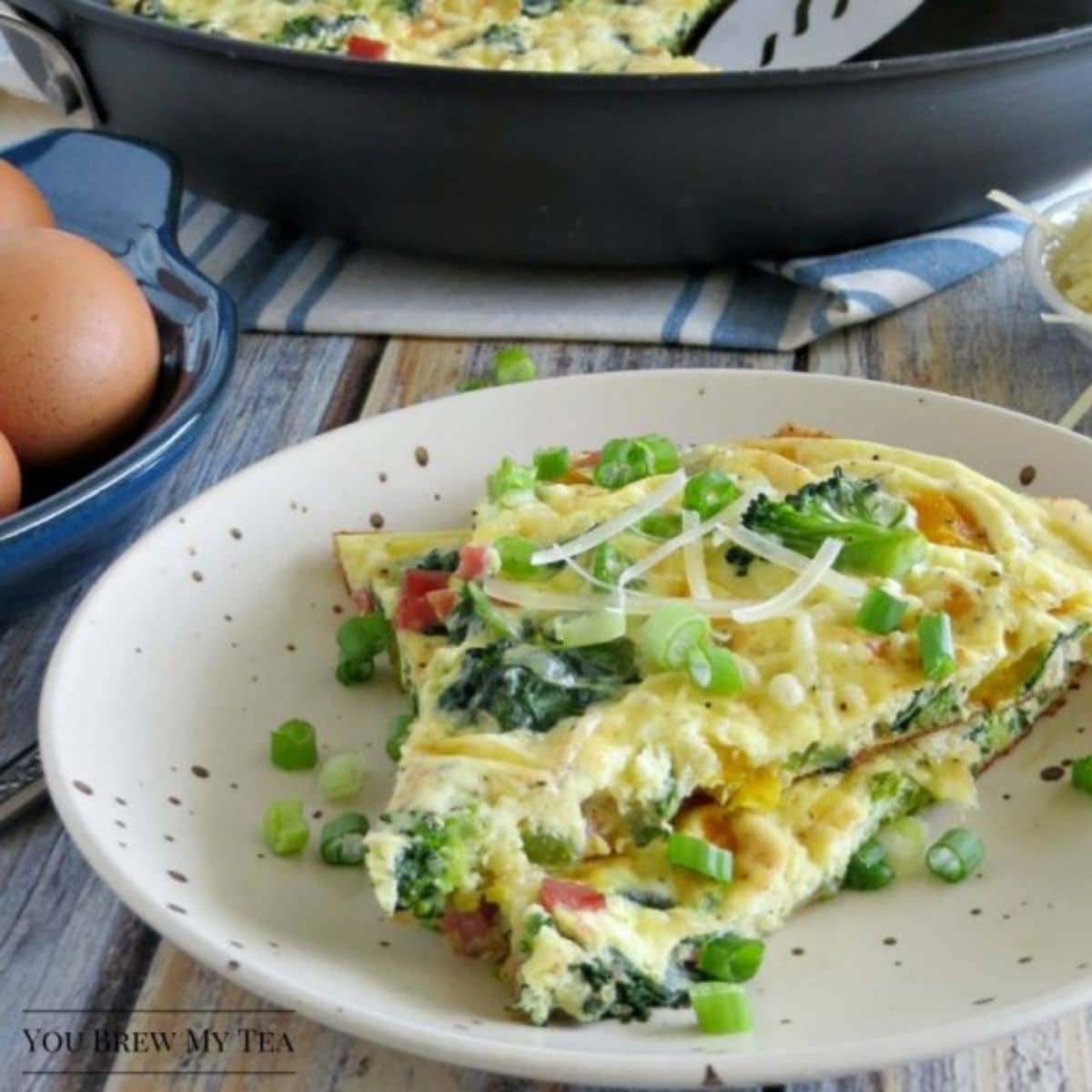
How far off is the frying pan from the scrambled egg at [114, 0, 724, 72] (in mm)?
441

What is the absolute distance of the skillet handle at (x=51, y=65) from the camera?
2.87m

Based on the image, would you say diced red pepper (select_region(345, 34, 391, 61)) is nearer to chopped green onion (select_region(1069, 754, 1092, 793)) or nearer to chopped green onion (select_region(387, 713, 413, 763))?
chopped green onion (select_region(387, 713, 413, 763))

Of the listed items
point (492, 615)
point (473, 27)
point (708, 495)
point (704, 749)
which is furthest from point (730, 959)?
point (473, 27)

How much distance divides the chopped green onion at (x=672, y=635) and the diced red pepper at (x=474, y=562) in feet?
0.67

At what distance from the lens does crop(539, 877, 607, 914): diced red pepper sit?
1.39 m

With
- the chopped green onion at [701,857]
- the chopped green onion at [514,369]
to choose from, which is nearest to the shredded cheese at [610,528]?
the chopped green onion at [701,857]

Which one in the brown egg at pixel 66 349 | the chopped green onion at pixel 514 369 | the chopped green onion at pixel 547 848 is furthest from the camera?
the chopped green onion at pixel 514 369

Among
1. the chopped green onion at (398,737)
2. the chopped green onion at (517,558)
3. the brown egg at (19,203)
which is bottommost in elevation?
the chopped green onion at (398,737)

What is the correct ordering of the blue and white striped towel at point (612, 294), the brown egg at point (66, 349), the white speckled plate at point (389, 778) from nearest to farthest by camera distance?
the white speckled plate at point (389, 778), the brown egg at point (66, 349), the blue and white striped towel at point (612, 294)

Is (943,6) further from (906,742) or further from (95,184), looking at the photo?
(906,742)

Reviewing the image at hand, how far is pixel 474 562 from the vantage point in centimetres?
171

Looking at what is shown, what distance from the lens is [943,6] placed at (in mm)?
3361

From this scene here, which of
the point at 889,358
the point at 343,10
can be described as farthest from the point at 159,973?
the point at 343,10

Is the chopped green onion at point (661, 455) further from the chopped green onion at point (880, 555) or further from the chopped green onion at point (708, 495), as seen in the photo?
the chopped green onion at point (880, 555)
